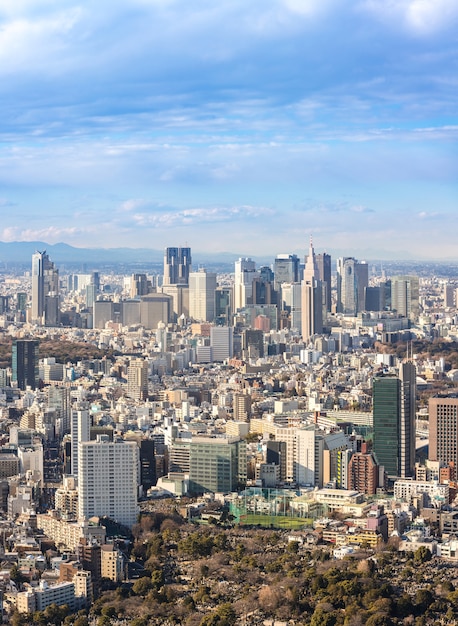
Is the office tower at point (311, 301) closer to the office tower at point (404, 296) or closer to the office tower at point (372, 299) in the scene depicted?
the office tower at point (372, 299)

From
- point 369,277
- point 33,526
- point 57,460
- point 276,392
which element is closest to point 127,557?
point 33,526

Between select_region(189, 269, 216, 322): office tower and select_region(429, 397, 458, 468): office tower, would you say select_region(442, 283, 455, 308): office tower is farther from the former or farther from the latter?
select_region(429, 397, 458, 468): office tower

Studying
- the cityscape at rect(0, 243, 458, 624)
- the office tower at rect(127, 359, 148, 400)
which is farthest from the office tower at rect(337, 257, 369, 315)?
the office tower at rect(127, 359, 148, 400)

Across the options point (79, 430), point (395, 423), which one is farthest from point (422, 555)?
point (79, 430)

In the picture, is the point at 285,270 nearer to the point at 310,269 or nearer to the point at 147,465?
the point at 310,269

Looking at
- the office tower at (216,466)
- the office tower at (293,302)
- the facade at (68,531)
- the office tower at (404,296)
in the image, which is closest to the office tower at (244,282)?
the office tower at (293,302)
